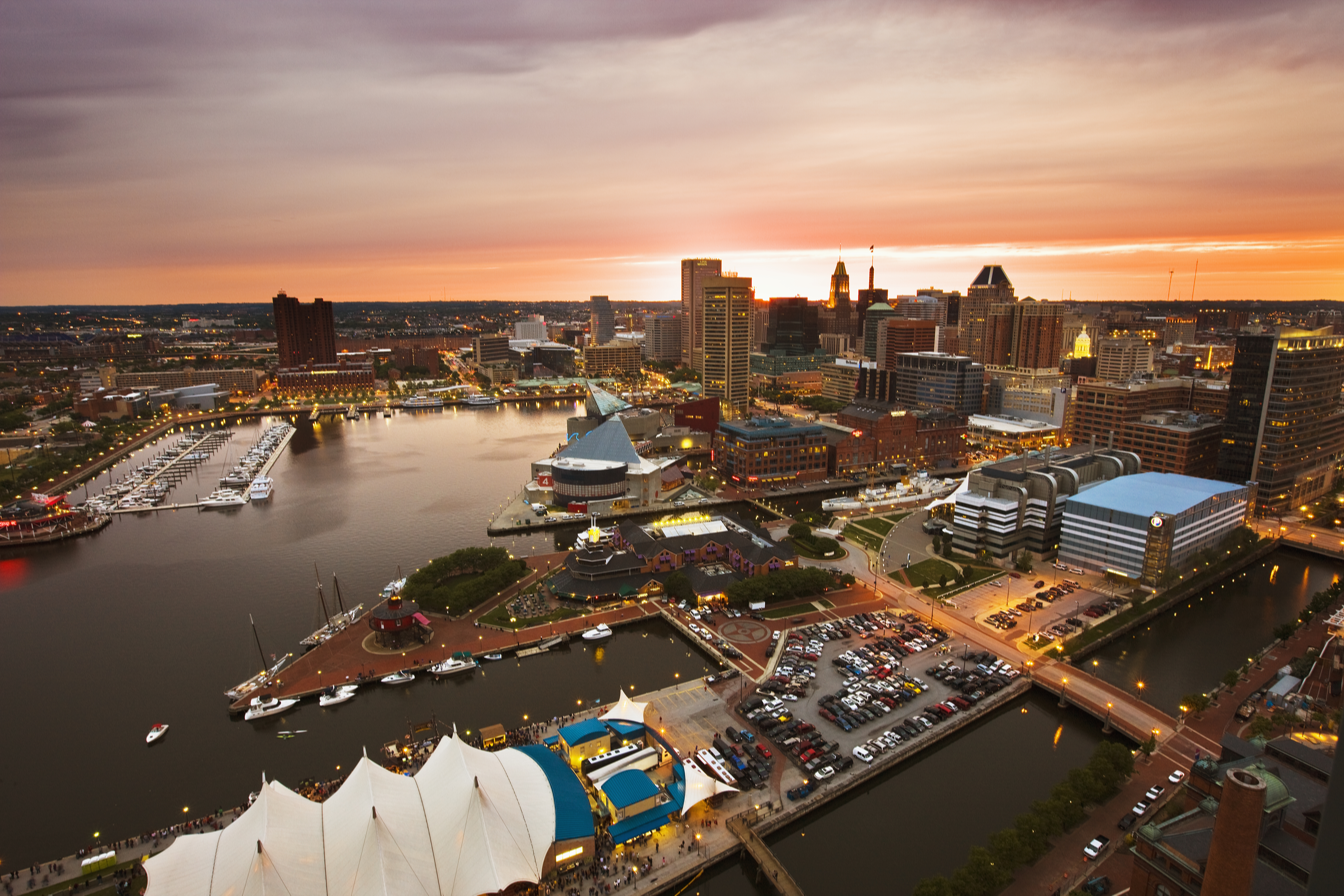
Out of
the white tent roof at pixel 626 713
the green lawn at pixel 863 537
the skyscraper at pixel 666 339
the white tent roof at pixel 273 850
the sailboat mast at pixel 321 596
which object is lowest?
the sailboat mast at pixel 321 596

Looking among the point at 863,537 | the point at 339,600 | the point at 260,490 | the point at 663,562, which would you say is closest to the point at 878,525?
the point at 863,537

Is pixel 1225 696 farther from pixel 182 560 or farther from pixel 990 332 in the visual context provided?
pixel 990 332

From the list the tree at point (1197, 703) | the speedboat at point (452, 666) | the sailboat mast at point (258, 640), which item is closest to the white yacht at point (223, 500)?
the sailboat mast at point (258, 640)

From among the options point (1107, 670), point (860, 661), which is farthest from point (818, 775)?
point (1107, 670)

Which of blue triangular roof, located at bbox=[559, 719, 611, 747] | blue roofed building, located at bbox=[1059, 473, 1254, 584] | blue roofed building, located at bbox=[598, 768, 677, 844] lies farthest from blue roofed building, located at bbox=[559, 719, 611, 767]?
blue roofed building, located at bbox=[1059, 473, 1254, 584]

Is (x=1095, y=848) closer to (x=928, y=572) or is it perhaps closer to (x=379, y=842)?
(x=379, y=842)

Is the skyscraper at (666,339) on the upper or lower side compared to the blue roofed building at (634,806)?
upper

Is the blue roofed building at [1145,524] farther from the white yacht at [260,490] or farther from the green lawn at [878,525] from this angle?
the white yacht at [260,490]

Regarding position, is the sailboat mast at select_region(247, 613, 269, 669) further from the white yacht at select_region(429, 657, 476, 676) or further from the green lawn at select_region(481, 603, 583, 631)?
the green lawn at select_region(481, 603, 583, 631)
